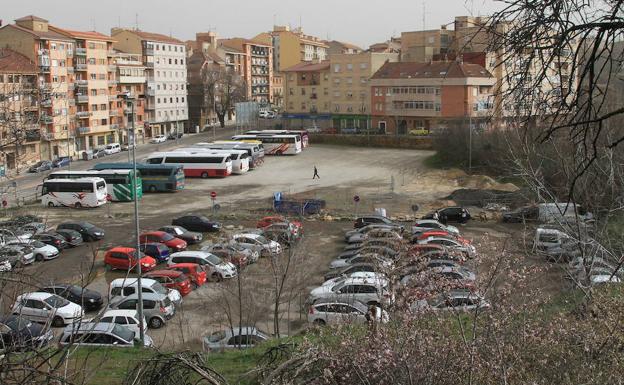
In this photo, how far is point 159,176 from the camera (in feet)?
105

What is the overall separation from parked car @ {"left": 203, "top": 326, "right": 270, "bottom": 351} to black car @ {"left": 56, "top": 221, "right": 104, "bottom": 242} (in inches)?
478

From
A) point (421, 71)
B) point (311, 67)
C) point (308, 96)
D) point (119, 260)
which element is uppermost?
point (311, 67)

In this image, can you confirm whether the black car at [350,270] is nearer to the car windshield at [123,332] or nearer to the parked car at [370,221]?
the car windshield at [123,332]

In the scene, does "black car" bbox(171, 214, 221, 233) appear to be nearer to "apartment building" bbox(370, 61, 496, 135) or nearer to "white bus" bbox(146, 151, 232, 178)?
"white bus" bbox(146, 151, 232, 178)

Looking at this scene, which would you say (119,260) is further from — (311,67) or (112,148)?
(311,67)

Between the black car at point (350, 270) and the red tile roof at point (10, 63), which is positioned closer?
the red tile roof at point (10, 63)

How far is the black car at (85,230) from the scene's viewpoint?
22609 millimetres

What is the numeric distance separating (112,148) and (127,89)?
8790 mm

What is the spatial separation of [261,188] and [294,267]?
18.9 meters

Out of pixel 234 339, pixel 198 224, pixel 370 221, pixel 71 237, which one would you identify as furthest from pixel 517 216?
pixel 71 237

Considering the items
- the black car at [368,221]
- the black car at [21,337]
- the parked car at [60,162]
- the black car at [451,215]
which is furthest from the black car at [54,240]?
the parked car at [60,162]

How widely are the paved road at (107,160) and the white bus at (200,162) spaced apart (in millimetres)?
5380

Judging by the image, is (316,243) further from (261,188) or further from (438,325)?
(438,325)

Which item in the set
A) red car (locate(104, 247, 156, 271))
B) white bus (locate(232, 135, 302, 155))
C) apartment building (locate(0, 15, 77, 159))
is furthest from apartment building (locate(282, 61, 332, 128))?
red car (locate(104, 247, 156, 271))
